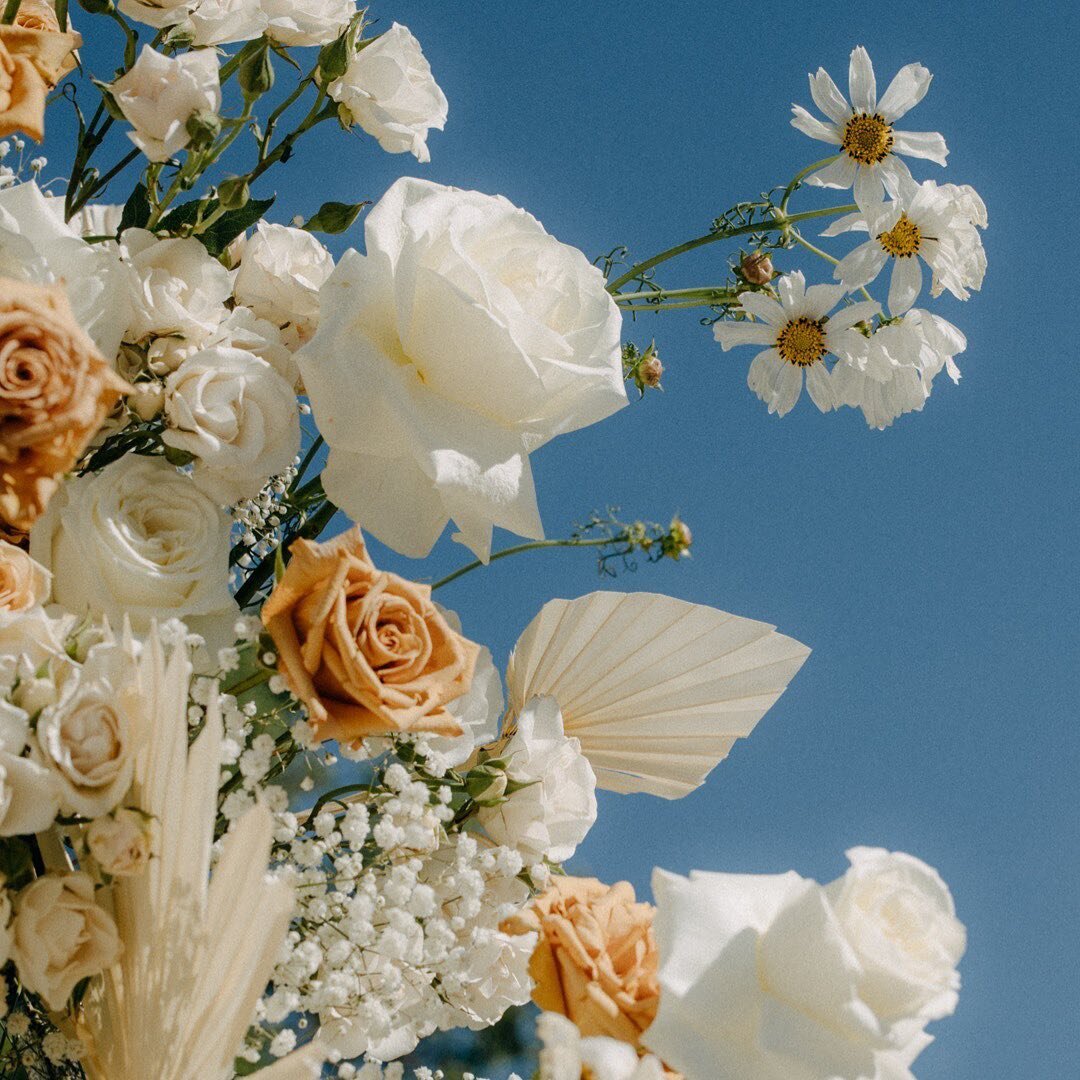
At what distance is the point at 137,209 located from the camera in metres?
0.95

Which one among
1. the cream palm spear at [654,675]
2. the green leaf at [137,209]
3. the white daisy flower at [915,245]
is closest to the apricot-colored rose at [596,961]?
the cream palm spear at [654,675]

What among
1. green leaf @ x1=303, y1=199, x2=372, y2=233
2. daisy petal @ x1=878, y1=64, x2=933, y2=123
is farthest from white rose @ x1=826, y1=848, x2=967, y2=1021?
daisy petal @ x1=878, y1=64, x2=933, y2=123

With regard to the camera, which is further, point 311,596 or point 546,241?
point 546,241

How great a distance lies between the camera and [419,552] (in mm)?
852

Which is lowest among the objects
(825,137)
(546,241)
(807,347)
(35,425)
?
(35,425)

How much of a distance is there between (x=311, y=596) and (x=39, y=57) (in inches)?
16.6

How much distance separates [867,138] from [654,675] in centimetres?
67

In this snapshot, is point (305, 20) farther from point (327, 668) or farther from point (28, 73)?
point (327, 668)

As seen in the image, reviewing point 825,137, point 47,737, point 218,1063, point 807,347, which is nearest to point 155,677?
point 47,737

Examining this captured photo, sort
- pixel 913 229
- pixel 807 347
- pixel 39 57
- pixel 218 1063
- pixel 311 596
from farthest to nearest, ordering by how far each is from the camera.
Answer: pixel 807 347 < pixel 913 229 < pixel 39 57 < pixel 311 596 < pixel 218 1063

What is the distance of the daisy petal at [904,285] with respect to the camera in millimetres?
1247

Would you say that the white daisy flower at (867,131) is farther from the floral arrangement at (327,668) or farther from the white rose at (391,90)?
the white rose at (391,90)

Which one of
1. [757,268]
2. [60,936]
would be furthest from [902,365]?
[60,936]

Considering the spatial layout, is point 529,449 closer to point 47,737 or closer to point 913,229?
point 47,737
